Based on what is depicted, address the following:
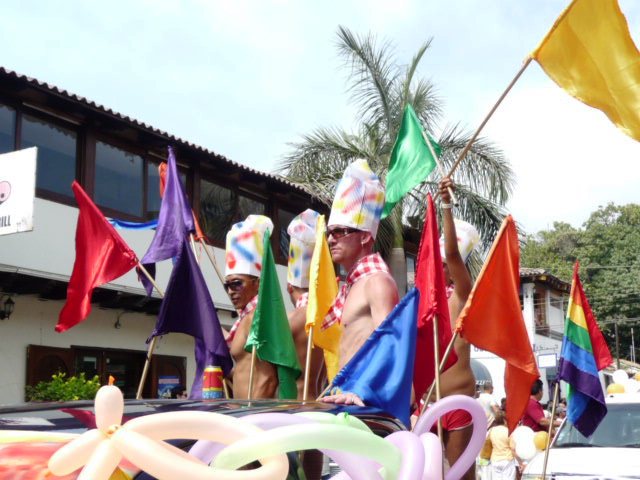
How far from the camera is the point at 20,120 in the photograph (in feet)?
40.9

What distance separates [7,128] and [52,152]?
3.12 feet

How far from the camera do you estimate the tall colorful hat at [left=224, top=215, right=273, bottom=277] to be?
649cm

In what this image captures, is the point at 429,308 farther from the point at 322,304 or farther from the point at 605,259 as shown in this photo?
the point at 605,259

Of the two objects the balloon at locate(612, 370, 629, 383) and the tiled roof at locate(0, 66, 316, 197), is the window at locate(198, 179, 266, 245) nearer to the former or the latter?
the tiled roof at locate(0, 66, 316, 197)

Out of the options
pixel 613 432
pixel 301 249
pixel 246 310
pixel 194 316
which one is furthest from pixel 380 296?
pixel 613 432

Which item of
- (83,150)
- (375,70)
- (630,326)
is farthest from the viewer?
(630,326)

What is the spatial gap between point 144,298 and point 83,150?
2.62 m

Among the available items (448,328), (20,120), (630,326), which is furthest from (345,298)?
(630,326)

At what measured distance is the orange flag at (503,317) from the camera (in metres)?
4.93

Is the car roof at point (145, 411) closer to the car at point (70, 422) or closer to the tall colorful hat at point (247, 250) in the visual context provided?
the car at point (70, 422)

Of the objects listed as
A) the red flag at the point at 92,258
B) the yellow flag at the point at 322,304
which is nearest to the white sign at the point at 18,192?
the red flag at the point at 92,258

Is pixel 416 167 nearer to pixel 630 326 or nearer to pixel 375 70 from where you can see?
pixel 375 70

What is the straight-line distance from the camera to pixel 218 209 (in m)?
16.7

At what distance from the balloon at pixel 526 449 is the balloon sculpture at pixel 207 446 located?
23.7ft
